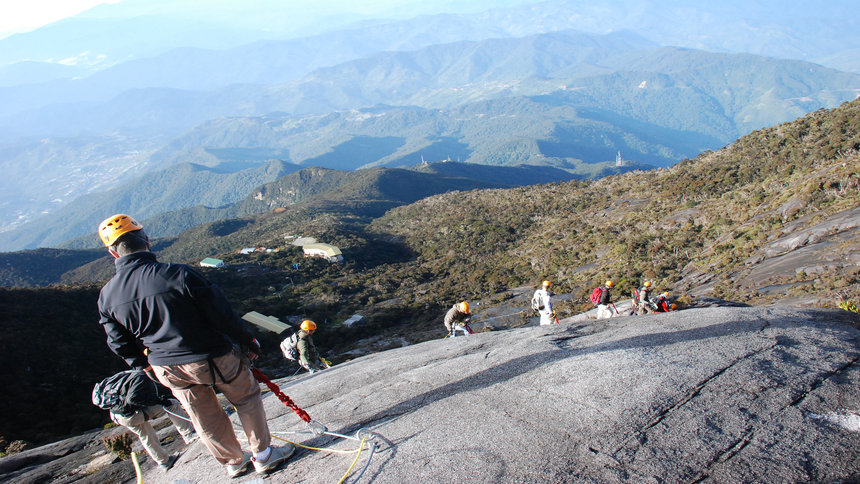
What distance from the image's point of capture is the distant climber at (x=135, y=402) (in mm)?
5812

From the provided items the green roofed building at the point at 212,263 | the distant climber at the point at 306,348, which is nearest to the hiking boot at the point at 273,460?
the distant climber at the point at 306,348

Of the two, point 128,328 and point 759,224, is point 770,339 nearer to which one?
point 128,328

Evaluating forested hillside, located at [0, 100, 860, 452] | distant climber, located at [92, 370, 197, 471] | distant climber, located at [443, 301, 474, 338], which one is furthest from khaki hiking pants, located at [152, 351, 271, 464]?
forested hillside, located at [0, 100, 860, 452]

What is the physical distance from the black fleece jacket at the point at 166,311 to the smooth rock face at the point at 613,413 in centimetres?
195

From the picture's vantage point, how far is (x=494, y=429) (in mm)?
5516

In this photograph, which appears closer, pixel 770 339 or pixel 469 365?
pixel 770 339

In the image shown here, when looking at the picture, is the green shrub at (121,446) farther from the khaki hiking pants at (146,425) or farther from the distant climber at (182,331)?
the distant climber at (182,331)

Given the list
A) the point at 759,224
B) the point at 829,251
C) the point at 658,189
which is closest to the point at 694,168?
the point at 658,189

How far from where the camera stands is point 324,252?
55719mm

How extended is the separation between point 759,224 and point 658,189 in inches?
889

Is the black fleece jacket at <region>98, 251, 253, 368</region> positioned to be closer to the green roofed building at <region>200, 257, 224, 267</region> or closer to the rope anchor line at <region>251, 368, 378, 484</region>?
the rope anchor line at <region>251, 368, 378, 484</region>

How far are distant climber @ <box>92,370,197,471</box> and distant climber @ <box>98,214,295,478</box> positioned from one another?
34.2 inches

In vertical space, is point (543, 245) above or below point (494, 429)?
below

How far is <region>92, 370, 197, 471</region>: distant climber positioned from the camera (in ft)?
19.1
